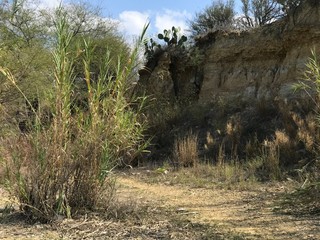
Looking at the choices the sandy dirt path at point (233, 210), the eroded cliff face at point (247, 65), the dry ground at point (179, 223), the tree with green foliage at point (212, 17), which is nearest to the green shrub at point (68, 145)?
the dry ground at point (179, 223)

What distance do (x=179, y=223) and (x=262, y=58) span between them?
11209 millimetres

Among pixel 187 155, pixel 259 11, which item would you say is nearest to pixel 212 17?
pixel 259 11

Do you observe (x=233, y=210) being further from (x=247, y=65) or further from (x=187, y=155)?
(x=247, y=65)

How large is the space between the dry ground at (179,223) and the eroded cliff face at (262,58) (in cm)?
745

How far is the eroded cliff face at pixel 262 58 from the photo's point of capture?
13672mm

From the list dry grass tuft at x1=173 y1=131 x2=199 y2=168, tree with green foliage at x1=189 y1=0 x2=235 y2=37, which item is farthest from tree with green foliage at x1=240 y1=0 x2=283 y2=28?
dry grass tuft at x1=173 y1=131 x2=199 y2=168

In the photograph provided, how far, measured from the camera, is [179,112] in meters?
16.7

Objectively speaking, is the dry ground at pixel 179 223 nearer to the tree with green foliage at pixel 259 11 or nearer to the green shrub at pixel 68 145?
the green shrub at pixel 68 145

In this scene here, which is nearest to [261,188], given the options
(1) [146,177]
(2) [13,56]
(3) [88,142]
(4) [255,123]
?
(1) [146,177]

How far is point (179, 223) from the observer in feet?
17.7

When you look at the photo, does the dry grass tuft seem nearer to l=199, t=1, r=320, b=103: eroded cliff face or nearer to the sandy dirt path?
the sandy dirt path

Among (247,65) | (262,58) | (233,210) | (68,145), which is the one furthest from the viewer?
(247,65)

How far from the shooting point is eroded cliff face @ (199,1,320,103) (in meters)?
13.7

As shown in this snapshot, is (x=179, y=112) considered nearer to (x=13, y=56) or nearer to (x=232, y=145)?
(x=232, y=145)
